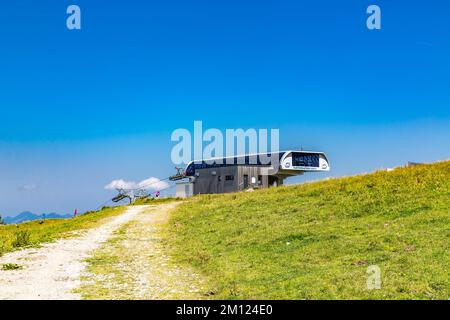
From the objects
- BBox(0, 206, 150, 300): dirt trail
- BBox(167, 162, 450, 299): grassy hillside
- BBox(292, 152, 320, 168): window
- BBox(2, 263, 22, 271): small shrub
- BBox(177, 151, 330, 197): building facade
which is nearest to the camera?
BBox(167, 162, 450, 299): grassy hillside

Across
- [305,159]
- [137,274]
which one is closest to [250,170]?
[305,159]

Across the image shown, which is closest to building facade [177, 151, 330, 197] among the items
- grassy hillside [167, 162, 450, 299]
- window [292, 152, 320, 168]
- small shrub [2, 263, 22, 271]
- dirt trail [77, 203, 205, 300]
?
window [292, 152, 320, 168]

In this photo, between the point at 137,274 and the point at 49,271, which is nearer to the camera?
the point at 137,274

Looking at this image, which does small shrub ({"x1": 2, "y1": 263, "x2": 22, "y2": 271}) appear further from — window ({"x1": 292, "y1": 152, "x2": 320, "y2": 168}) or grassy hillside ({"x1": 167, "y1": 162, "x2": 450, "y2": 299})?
window ({"x1": 292, "y1": 152, "x2": 320, "y2": 168})

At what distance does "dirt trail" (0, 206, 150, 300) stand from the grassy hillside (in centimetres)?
417

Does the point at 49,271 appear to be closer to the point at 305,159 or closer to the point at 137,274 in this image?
the point at 137,274

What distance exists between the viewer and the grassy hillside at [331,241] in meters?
11.7

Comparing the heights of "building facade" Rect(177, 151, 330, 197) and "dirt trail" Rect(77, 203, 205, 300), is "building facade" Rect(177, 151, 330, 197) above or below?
above

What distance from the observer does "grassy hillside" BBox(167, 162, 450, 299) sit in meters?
11.7

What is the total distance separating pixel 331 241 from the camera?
57.8ft

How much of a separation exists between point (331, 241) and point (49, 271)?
1076 centimetres

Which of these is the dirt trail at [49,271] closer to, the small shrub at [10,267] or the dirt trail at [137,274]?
the small shrub at [10,267]
